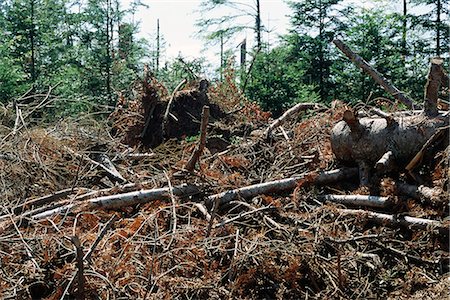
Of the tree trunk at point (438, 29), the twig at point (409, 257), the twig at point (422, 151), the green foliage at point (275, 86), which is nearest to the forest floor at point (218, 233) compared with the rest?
the twig at point (409, 257)

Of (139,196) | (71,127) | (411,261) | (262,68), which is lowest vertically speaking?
(411,261)

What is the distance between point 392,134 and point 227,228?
165 cm

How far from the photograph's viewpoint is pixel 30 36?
1595 centimetres

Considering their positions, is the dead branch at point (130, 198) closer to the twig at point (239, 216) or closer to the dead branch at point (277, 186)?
the dead branch at point (277, 186)

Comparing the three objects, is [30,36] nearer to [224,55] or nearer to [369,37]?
[224,55]

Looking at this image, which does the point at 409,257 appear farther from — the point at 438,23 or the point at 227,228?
the point at 438,23

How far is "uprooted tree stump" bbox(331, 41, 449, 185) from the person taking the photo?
13.8 feet

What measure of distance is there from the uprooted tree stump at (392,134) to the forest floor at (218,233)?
186 mm

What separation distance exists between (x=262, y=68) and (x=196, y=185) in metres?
8.69

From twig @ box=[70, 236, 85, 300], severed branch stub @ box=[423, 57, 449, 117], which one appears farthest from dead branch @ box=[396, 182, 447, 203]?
twig @ box=[70, 236, 85, 300]

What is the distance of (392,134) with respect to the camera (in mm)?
4297

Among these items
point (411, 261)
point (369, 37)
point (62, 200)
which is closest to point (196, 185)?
point (62, 200)

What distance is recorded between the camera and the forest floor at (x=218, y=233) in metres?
3.39

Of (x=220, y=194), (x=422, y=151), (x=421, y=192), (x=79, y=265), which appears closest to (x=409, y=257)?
(x=421, y=192)
